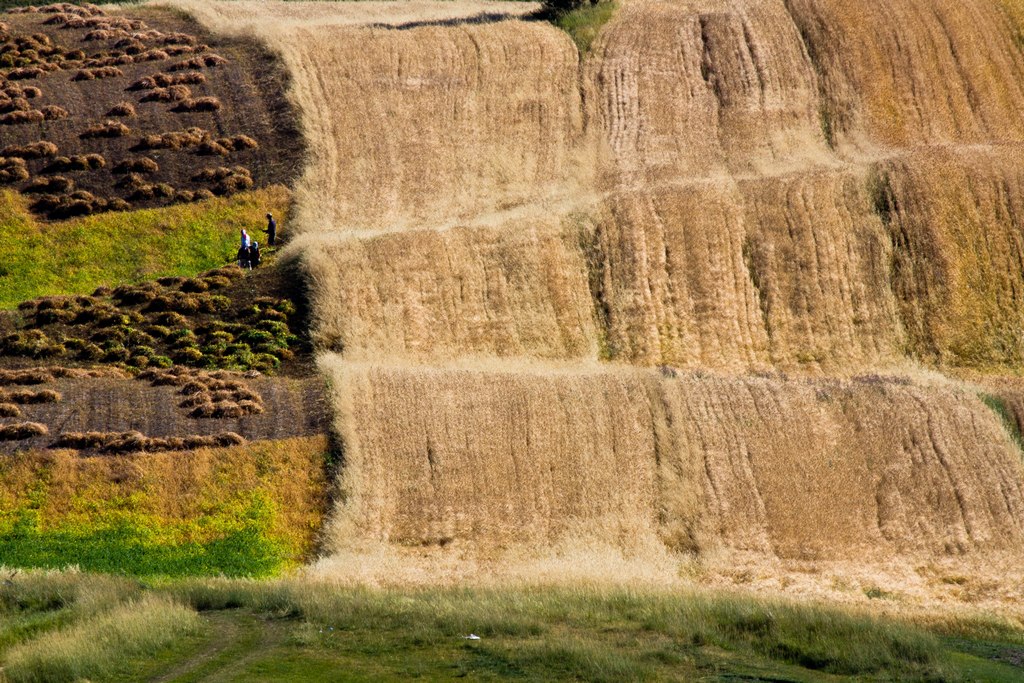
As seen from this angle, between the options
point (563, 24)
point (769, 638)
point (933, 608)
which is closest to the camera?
point (769, 638)

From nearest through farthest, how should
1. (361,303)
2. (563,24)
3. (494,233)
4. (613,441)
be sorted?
(613,441) → (361,303) → (494,233) → (563,24)

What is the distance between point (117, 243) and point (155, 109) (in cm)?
970

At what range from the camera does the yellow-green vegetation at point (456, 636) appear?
25.5 meters

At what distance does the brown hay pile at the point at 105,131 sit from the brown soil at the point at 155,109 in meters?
0.07

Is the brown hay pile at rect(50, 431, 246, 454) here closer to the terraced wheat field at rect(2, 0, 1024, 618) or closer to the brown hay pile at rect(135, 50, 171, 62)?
the terraced wheat field at rect(2, 0, 1024, 618)

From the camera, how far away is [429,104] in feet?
211

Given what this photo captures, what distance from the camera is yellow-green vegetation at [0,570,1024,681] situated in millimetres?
25500

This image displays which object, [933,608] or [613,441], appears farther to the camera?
[613,441]

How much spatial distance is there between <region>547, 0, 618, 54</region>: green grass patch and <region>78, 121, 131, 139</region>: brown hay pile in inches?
940

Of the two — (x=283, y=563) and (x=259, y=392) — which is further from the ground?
(x=259, y=392)

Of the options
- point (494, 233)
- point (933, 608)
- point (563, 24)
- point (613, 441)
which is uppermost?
point (563, 24)

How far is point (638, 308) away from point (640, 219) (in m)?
5.08

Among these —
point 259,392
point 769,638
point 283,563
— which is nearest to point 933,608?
point 769,638

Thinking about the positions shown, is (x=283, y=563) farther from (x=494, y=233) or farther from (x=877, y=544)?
(x=494, y=233)
